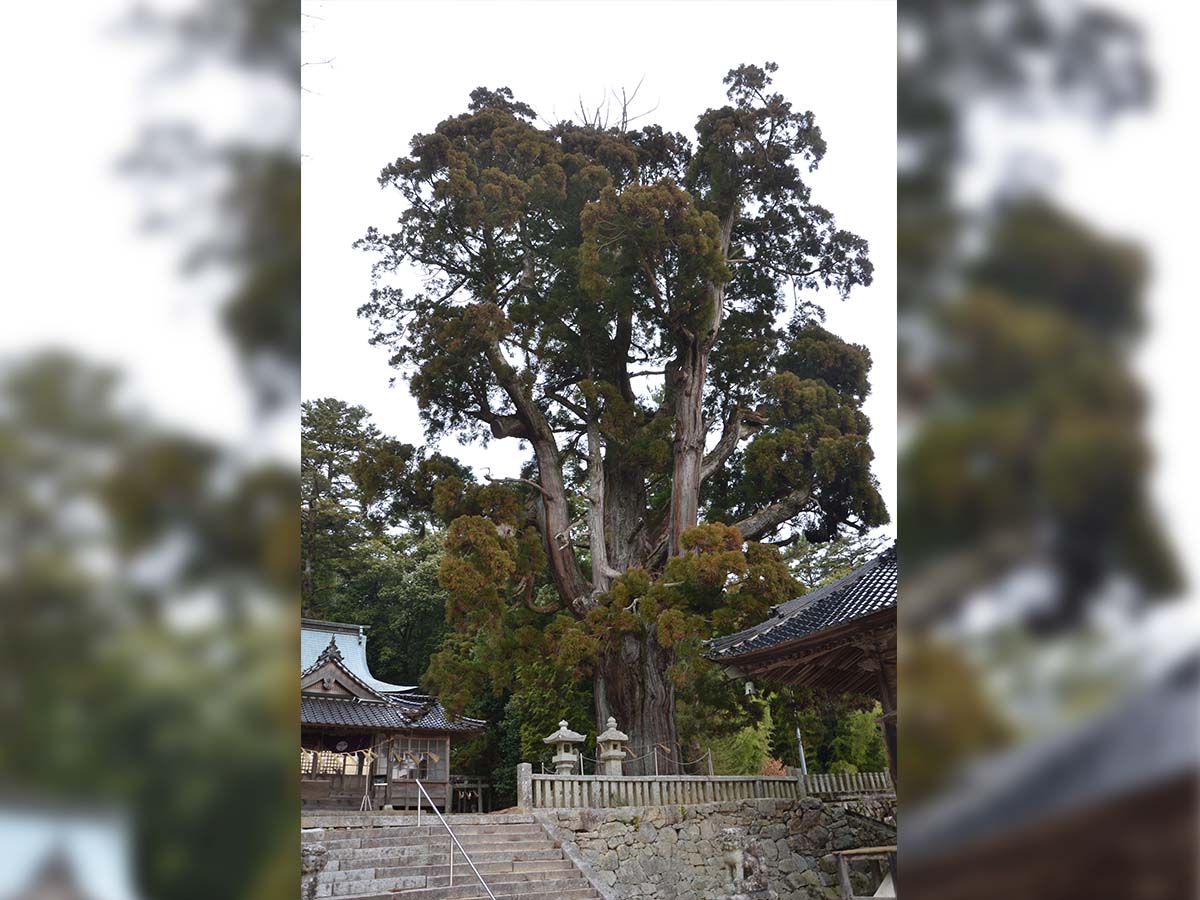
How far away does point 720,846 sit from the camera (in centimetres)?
904

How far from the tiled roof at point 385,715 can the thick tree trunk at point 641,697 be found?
2695 mm

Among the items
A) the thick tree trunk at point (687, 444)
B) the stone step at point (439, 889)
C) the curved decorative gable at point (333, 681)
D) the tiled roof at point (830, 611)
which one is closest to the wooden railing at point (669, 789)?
the stone step at point (439, 889)

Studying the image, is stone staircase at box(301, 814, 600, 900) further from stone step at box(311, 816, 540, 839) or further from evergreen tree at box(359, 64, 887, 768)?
evergreen tree at box(359, 64, 887, 768)

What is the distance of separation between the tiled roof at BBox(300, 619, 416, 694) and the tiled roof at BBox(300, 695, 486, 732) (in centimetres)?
91

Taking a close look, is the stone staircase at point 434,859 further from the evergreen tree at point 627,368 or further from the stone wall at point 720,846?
Result: the evergreen tree at point 627,368

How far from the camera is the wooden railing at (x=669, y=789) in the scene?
8.64 metres

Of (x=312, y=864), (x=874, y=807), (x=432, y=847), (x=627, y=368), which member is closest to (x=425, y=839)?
(x=432, y=847)
